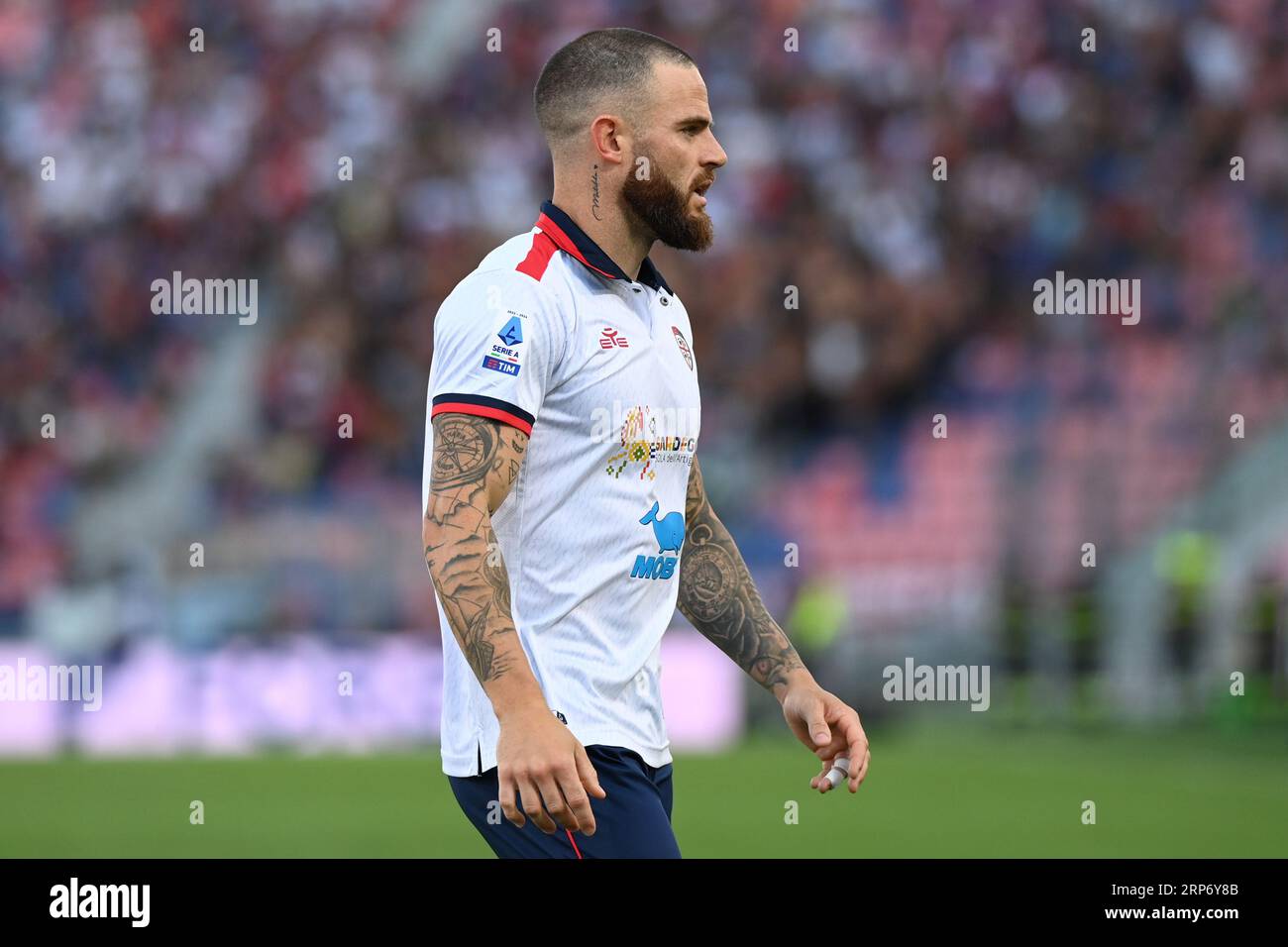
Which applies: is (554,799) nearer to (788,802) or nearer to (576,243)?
(576,243)

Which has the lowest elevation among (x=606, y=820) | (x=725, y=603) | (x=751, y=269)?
(x=606, y=820)

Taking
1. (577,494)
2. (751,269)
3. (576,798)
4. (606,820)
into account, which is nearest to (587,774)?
(576,798)

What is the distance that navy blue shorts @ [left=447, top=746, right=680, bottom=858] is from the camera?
341cm

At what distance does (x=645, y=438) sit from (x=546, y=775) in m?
0.79

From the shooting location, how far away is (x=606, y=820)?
3.42 meters

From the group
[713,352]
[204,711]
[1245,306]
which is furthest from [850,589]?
[204,711]

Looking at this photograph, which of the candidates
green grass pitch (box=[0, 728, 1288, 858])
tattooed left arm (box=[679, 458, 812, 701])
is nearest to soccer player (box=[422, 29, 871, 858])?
tattooed left arm (box=[679, 458, 812, 701])

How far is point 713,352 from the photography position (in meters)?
16.0

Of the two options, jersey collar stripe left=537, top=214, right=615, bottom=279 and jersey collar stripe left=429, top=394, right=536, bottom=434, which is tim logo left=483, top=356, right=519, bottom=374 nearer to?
jersey collar stripe left=429, top=394, right=536, bottom=434

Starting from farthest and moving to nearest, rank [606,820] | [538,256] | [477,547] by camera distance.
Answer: [538,256] → [606,820] → [477,547]

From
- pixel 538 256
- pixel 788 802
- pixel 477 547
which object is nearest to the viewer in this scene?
pixel 477 547

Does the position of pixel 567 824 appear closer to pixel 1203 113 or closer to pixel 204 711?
pixel 204 711

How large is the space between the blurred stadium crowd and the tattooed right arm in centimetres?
1048

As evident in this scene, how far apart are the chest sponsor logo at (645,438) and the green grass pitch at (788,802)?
5303 mm
